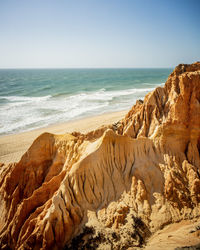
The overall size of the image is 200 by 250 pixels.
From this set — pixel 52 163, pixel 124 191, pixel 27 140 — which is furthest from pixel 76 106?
pixel 124 191

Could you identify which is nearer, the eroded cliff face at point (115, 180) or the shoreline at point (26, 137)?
the eroded cliff face at point (115, 180)

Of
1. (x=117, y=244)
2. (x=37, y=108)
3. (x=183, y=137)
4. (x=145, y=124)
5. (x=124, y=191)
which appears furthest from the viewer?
(x=37, y=108)

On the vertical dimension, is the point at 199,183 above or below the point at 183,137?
below

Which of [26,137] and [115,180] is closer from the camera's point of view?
[115,180]

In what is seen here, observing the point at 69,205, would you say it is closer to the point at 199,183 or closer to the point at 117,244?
the point at 117,244

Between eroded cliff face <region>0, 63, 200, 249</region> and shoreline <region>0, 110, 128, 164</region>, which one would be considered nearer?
eroded cliff face <region>0, 63, 200, 249</region>

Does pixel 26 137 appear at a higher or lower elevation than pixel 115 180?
lower

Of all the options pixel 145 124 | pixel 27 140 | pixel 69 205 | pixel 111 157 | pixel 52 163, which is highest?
pixel 145 124

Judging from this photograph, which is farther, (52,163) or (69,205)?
(52,163)
